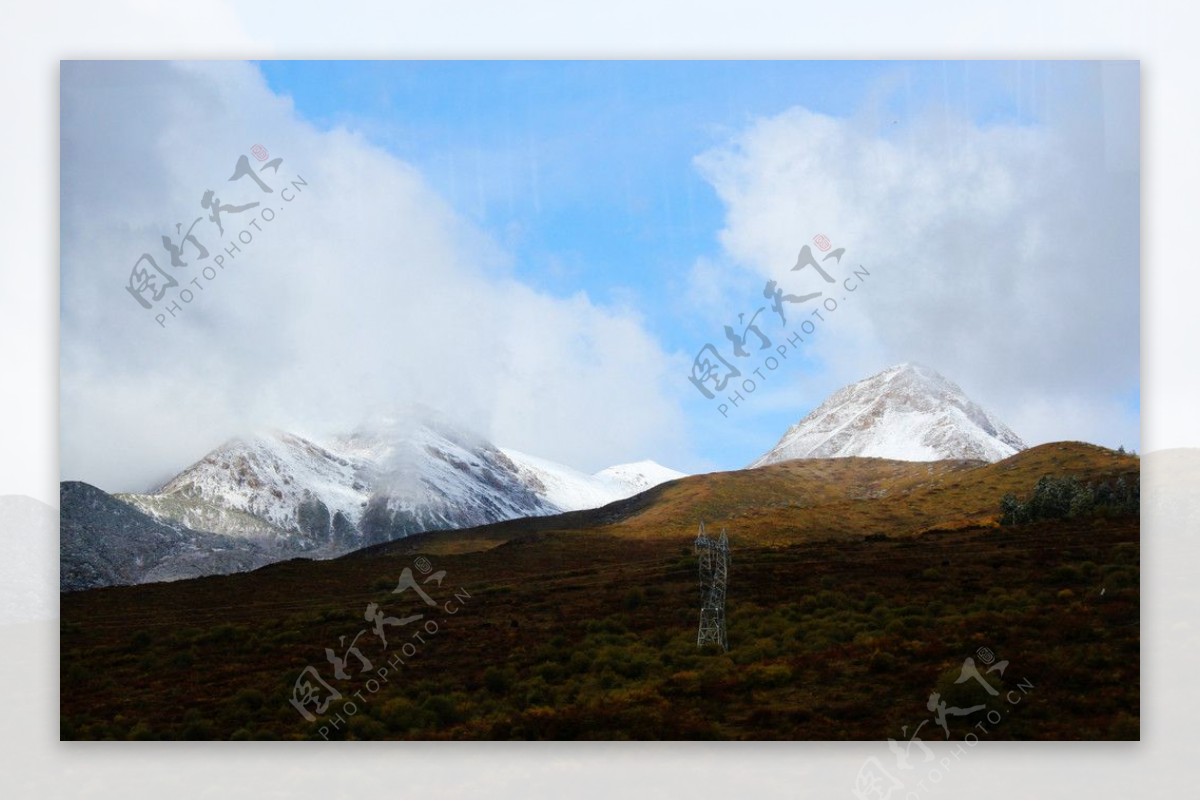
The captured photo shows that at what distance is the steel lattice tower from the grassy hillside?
108mm

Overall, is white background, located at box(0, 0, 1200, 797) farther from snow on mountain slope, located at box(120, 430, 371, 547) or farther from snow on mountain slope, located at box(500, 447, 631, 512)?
snow on mountain slope, located at box(500, 447, 631, 512)

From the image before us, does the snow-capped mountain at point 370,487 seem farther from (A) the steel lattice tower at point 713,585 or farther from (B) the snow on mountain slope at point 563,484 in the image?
(A) the steel lattice tower at point 713,585

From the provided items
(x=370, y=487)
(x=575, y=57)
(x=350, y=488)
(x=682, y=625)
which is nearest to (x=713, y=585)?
(x=682, y=625)

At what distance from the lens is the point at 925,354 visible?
10289 millimetres

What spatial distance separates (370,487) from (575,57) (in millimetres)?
4634

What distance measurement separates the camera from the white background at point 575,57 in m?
9.56

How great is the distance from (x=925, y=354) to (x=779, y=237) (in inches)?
71.1

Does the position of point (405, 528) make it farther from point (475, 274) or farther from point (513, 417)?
point (475, 274)

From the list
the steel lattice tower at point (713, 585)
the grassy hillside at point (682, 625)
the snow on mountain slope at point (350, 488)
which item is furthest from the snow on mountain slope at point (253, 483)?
the steel lattice tower at point (713, 585)

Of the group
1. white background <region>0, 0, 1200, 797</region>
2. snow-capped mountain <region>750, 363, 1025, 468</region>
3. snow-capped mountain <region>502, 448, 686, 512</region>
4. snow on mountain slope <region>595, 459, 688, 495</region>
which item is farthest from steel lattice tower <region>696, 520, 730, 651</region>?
white background <region>0, 0, 1200, 797</region>

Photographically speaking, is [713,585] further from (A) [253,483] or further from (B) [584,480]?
(A) [253,483]

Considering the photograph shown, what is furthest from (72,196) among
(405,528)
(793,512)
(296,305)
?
(793,512)

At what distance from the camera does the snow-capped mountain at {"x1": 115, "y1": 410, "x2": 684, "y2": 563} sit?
33.6ft

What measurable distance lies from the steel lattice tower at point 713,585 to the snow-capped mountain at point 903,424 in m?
0.90
